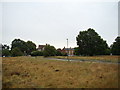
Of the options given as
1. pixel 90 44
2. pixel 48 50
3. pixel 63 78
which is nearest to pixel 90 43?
pixel 90 44

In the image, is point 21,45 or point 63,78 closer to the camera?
point 63,78

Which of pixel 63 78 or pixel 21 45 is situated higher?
pixel 21 45

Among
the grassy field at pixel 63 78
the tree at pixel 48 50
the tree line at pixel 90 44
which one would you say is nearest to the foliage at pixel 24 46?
the tree at pixel 48 50

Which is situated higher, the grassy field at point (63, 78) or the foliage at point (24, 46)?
the foliage at point (24, 46)

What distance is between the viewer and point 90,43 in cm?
4881

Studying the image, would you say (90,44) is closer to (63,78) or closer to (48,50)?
(48,50)

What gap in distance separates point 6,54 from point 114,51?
149ft

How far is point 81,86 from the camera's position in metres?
7.96

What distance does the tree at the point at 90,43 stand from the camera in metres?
48.7

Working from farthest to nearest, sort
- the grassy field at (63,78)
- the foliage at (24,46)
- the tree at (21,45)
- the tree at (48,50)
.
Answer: the foliage at (24,46) → the tree at (21,45) → the tree at (48,50) → the grassy field at (63,78)

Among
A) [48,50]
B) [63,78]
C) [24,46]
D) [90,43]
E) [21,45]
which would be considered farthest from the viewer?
[24,46]

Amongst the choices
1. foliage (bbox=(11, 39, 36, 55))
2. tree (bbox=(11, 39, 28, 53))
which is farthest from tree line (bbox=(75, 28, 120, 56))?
tree (bbox=(11, 39, 28, 53))

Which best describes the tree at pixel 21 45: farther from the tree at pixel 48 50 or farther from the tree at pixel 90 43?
the tree at pixel 90 43

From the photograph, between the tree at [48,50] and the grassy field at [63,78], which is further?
the tree at [48,50]
